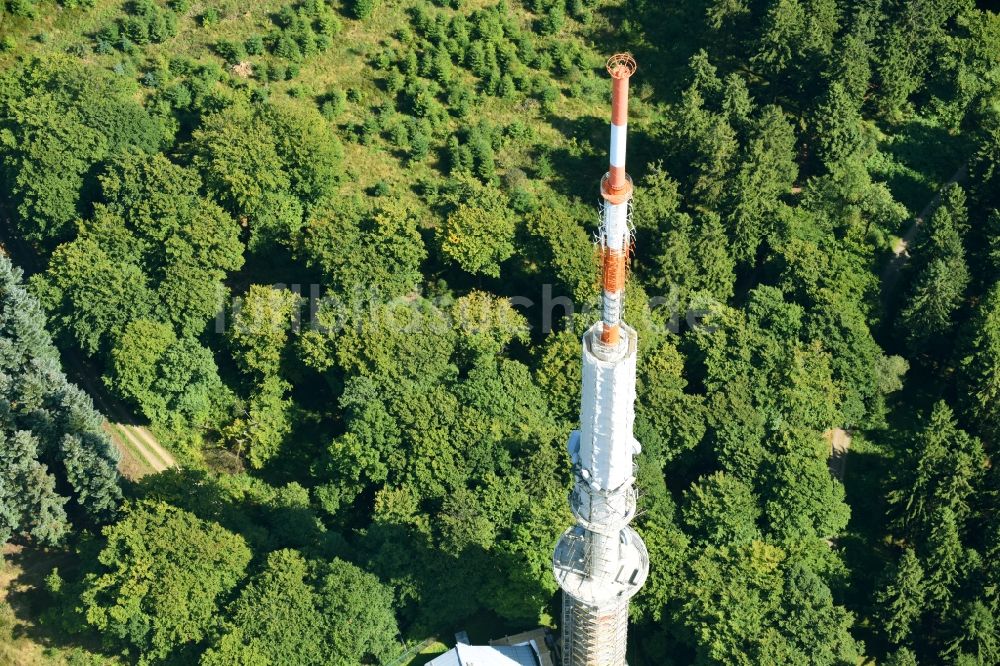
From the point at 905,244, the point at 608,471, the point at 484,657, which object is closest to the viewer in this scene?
the point at 608,471

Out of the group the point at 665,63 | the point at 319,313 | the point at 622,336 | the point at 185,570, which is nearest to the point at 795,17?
the point at 665,63

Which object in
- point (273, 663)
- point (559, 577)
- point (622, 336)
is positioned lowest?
point (273, 663)

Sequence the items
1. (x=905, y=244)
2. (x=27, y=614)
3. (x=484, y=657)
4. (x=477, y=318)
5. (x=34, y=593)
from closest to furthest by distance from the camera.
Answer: (x=484, y=657)
(x=27, y=614)
(x=34, y=593)
(x=477, y=318)
(x=905, y=244)

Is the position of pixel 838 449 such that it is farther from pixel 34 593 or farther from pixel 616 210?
pixel 34 593

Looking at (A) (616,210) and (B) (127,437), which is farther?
(B) (127,437)

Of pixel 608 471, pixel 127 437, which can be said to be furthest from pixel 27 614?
pixel 608 471

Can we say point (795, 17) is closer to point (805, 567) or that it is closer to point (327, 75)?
point (327, 75)

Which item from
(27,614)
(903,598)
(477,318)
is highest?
(477,318)
